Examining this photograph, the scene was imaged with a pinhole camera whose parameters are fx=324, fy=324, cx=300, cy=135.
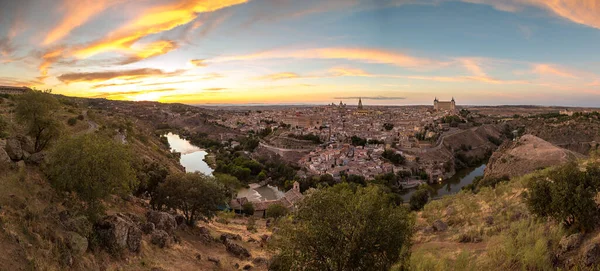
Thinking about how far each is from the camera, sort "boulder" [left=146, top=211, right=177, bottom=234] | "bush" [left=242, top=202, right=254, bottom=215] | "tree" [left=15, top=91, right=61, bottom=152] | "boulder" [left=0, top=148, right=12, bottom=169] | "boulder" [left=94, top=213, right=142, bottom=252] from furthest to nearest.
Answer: "bush" [left=242, top=202, right=254, bottom=215]
"tree" [left=15, top=91, right=61, bottom=152]
"boulder" [left=146, top=211, right=177, bottom=234]
"boulder" [left=0, top=148, right=12, bottom=169]
"boulder" [left=94, top=213, right=142, bottom=252]

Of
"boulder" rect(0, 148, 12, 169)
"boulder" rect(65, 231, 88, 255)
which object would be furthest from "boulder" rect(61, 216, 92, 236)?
"boulder" rect(0, 148, 12, 169)

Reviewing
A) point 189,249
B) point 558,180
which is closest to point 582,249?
point 558,180

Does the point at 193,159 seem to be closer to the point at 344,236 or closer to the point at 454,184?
the point at 454,184

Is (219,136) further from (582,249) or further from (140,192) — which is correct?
(582,249)

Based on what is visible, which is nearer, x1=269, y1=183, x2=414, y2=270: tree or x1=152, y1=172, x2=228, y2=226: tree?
x1=269, y1=183, x2=414, y2=270: tree

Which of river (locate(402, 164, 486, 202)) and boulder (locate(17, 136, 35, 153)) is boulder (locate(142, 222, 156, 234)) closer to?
boulder (locate(17, 136, 35, 153))
